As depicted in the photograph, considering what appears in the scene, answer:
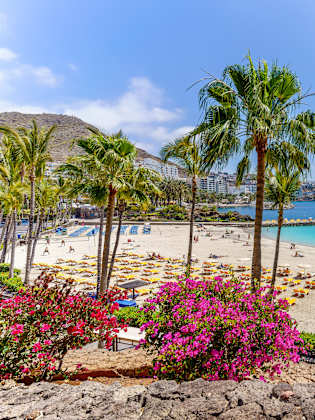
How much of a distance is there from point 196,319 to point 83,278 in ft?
58.2

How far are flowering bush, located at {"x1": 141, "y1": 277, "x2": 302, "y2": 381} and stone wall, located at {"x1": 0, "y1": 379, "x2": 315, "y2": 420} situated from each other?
51 cm

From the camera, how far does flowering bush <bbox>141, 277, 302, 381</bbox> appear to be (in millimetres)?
3527

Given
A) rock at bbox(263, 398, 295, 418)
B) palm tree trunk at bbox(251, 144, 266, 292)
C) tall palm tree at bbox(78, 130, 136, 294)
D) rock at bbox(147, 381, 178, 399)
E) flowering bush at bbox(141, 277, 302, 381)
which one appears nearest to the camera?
rock at bbox(263, 398, 295, 418)

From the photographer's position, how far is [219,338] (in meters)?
3.76

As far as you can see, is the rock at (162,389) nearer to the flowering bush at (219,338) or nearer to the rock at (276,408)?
the flowering bush at (219,338)

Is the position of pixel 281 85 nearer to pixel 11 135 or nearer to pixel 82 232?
pixel 11 135

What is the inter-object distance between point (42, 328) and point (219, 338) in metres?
2.76

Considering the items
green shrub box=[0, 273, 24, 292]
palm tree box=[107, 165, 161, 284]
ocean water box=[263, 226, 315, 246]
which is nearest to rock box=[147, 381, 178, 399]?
palm tree box=[107, 165, 161, 284]

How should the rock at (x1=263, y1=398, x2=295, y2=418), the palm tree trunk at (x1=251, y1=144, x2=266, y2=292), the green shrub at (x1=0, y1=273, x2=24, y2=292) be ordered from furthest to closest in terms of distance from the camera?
the green shrub at (x1=0, y1=273, x2=24, y2=292) < the palm tree trunk at (x1=251, y1=144, x2=266, y2=292) < the rock at (x1=263, y1=398, x2=295, y2=418)

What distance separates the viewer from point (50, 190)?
60.3 feet

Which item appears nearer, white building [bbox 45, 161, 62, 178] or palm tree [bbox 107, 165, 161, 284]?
palm tree [bbox 107, 165, 161, 284]

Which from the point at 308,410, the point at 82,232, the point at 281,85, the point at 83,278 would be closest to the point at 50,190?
the point at 83,278

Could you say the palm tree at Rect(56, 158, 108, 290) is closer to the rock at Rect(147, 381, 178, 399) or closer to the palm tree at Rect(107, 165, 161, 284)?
the palm tree at Rect(107, 165, 161, 284)

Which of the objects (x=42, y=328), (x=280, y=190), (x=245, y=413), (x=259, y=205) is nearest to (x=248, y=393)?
(x=245, y=413)
